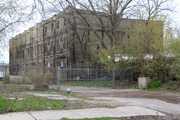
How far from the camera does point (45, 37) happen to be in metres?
47.7

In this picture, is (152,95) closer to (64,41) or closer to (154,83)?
(154,83)

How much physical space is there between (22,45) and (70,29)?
2537 centimetres

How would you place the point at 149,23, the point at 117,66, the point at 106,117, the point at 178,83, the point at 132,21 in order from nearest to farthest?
the point at 106,117
the point at 178,83
the point at 149,23
the point at 117,66
the point at 132,21

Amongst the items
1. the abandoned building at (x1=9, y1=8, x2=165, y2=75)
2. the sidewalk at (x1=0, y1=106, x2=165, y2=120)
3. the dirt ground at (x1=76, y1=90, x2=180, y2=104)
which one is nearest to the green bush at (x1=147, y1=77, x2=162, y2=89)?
the dirt ground at (x1=76, y1=90, x2=180, y2=104)

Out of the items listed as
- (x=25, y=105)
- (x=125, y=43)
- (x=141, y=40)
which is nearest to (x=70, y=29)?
(x=125, y=43)

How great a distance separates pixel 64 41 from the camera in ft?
132

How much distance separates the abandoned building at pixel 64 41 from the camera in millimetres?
36500

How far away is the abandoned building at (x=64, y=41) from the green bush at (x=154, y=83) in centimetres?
1030

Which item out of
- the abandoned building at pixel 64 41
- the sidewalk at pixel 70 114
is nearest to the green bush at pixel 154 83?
the abandoned building at pixel 64 41

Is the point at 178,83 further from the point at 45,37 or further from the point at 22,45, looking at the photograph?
the point at 22,45

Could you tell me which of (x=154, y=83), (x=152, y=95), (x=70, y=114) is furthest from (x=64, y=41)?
(x=70, y=114)

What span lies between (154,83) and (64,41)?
23.3 metres

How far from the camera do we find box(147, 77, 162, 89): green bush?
19672 mm

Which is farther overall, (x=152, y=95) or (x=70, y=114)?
(x=152, y=95)
